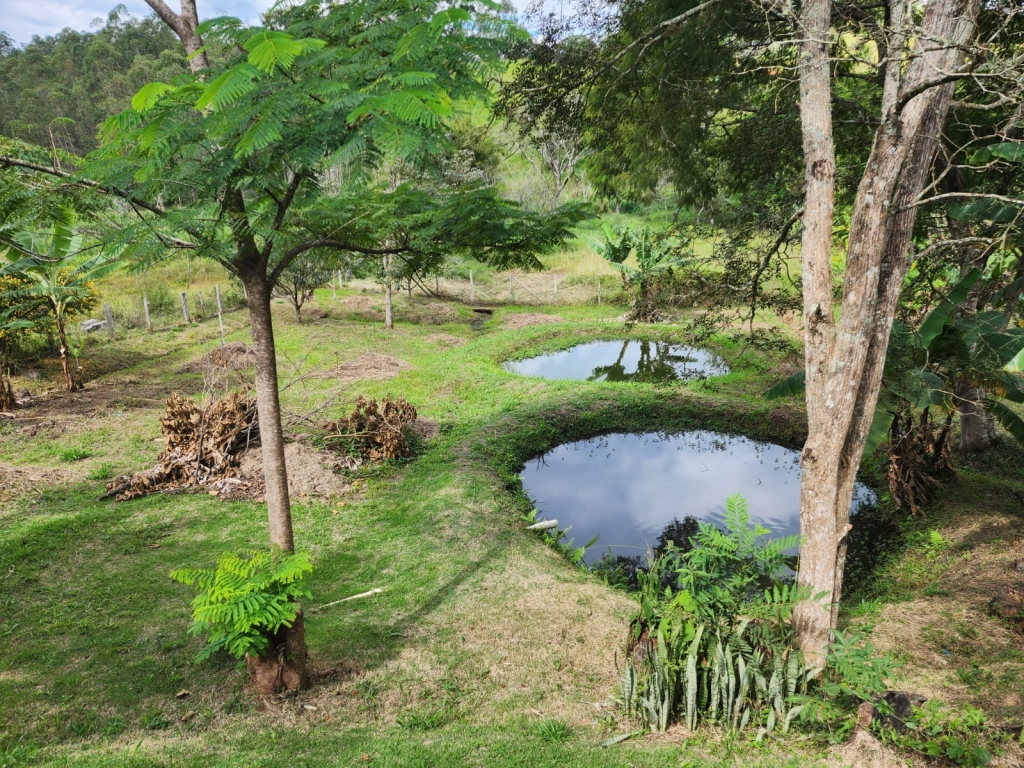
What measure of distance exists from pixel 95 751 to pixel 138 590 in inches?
95.8

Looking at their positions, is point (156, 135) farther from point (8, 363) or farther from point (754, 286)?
point (8, 363)

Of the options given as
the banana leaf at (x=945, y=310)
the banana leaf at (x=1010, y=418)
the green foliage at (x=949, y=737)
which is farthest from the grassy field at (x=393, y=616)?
the banana leaf at (x=945, y=310)

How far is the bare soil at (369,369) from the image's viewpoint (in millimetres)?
13344

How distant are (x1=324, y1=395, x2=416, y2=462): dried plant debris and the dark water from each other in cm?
619

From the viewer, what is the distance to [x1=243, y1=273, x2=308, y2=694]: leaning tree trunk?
13.2 feet

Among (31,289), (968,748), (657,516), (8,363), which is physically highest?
(31,289)

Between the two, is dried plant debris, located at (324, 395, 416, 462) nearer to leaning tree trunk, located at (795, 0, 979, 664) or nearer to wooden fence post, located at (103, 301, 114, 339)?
leaning tree trunk, located at (795, 0, 979, 664)

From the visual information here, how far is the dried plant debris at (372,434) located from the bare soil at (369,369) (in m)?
3.32

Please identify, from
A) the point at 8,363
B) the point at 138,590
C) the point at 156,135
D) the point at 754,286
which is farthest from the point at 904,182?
the point at 8,363

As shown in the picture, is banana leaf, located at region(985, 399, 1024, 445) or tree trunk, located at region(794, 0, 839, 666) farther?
banana leaf, located at region(985, 399, 1024, 445)

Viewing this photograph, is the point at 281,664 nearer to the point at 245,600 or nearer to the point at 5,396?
the point at 245,600

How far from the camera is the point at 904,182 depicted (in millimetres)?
4227

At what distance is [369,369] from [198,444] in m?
5.94

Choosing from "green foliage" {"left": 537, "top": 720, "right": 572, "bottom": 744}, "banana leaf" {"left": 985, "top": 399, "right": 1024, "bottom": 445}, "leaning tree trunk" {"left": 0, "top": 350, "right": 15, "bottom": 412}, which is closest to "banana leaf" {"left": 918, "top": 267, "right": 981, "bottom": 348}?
"banana leaf" {"left": 985, "top": 399, "right": 1024, "bottom": 445}
